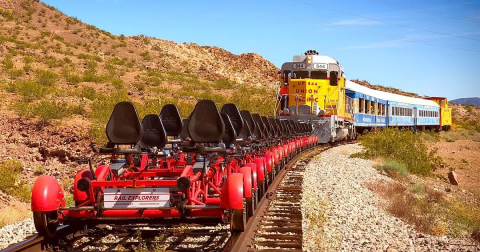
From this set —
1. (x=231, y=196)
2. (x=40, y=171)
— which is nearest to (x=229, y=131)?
(x=231, y=196)

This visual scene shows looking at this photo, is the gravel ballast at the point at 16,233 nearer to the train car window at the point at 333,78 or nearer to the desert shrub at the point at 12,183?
the desert shrub at the point at 12,183

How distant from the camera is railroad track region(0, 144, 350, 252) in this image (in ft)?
22.7

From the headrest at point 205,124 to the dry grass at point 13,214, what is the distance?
4.84 meters

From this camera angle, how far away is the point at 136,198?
6.79 m

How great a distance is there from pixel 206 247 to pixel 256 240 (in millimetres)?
754

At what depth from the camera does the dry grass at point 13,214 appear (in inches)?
420

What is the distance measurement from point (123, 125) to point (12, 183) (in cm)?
794

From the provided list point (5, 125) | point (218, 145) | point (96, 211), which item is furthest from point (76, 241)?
point (5, 125)

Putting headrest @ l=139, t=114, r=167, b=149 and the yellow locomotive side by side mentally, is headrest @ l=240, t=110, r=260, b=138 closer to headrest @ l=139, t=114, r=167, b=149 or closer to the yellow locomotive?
headrest @ l=139, t=114, r=167, b=149

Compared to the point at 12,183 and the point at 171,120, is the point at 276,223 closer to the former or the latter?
the point at 171,120

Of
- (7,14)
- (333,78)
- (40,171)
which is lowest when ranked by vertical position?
(40,171)

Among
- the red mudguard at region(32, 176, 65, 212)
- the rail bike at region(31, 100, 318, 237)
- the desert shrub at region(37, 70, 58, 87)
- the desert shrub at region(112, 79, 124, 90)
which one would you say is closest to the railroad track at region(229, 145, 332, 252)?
the rail bike at region(31, 100, 318, 237)

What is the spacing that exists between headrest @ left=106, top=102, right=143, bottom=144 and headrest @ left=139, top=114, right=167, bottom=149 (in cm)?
72

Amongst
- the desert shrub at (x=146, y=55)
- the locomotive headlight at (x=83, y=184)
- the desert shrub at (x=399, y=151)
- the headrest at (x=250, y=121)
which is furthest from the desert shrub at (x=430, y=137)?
the locomotive headlight at (x=83, y=184)
